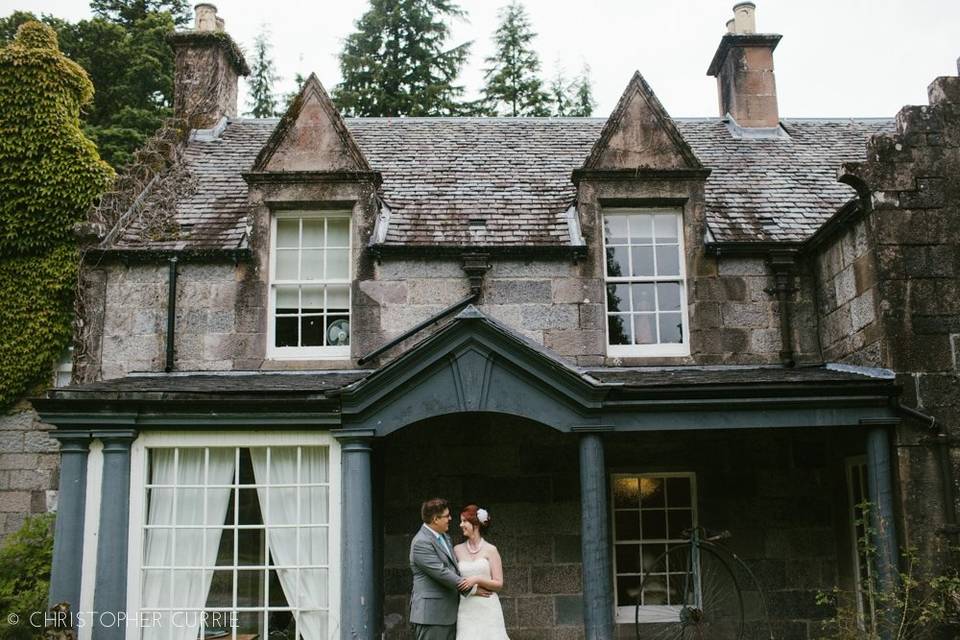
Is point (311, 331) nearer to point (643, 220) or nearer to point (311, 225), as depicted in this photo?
point (311, 225)

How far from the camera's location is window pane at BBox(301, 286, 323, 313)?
11023mm

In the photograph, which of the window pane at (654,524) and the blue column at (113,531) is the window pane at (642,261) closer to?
the window pane at (654,524)

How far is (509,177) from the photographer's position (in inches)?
499

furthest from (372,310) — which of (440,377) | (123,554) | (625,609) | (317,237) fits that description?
(625,609)

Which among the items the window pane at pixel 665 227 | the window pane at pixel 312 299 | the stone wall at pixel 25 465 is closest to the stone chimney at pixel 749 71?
the window pane at pixel 665 227

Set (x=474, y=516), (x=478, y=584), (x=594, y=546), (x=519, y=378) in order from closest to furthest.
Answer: (x=478, y=584) < (x=474, y=516) < (x=594, y=546) < (x=519, y=378)

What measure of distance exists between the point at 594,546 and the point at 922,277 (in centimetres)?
437

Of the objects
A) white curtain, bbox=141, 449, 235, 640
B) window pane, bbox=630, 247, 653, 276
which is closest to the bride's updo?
white curtain, bbox=141, 449, 235, 640

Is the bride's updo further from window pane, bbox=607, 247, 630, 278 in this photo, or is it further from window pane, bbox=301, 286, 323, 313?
window pane, bbox=607, 247, 630, 278

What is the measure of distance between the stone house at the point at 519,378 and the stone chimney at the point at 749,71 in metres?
1.86

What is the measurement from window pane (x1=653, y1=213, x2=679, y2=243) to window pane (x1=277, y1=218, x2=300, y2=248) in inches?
183

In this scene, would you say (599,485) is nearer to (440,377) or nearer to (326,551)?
(440,377)

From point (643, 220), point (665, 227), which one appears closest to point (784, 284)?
point (665, 227)

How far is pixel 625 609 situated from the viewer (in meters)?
10.6
